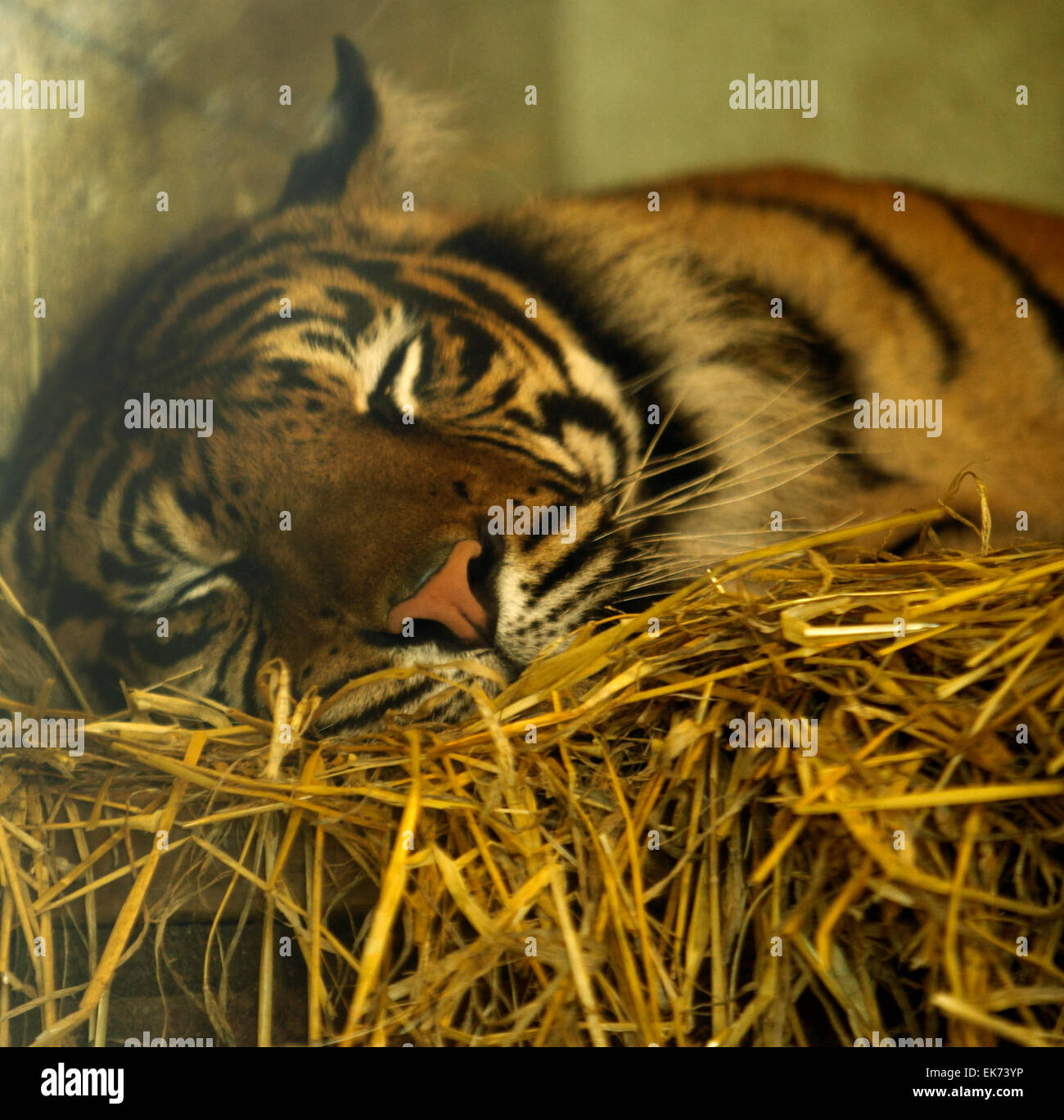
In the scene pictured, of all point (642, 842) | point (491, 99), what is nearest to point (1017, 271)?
point (491, 99)

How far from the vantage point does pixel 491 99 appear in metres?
1.08

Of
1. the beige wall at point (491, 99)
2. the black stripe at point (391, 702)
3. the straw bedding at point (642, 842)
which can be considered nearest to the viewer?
the straw bedding at point (642, 842)

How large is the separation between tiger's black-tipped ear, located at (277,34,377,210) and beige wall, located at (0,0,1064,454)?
17mm

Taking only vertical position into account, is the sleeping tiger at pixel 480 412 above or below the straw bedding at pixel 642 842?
above

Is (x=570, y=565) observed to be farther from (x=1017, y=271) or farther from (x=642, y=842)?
(x=1017, y=271)

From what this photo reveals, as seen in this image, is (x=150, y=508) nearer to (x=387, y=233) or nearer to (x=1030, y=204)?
(x=387, y=233)

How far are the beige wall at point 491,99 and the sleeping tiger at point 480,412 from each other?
0.04 meters

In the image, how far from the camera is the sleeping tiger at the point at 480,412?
3.20ft

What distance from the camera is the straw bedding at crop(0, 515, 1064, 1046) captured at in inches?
24.1

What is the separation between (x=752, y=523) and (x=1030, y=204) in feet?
1.90

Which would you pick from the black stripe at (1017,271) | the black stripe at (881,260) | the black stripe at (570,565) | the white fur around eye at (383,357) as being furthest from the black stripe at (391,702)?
the black stripe at (1017,271)

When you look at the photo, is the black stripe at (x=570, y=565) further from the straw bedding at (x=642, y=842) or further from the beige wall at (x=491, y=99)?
the beige wall at (x=491, y=99)

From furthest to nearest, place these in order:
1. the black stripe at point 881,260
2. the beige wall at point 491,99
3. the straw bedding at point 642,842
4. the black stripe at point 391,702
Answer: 1. the black stripe at point 881,260
2. the beige wall at point 491,99
3. the black stripe at point 391,702
4. the straw bedding at point 642,842
